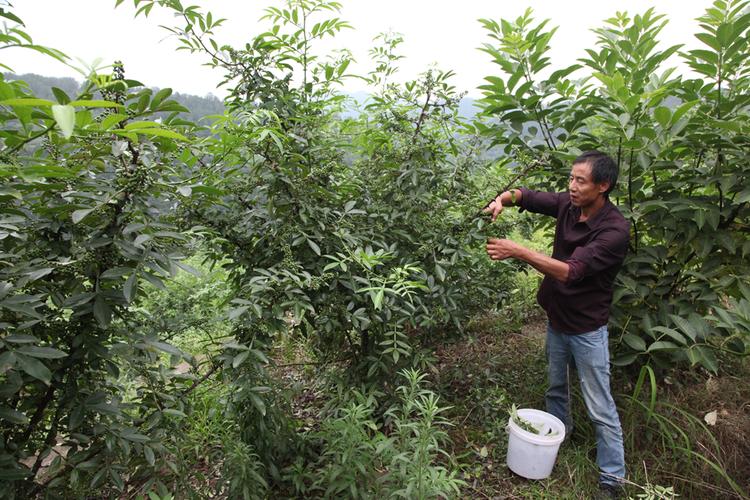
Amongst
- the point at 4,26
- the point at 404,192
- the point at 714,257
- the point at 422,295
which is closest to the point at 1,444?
the point at 4,26

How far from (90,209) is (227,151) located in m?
0.73

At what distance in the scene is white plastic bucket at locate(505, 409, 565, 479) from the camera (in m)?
2.05

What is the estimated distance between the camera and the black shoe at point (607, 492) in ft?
6.61

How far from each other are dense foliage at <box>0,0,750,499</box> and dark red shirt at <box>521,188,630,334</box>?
235 mm

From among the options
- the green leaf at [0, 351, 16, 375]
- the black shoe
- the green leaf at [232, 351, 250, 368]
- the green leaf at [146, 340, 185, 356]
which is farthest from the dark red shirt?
the green leaf at [0, 351, 16, 375]

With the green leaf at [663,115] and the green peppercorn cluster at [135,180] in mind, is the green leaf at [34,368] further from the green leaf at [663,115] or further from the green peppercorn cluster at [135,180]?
the green leaf at [663,115]

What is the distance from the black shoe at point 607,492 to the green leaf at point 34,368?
2.42 m

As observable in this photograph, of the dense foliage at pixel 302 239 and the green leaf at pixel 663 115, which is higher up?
the green leaf at pixel 663 115

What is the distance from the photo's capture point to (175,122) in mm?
1580

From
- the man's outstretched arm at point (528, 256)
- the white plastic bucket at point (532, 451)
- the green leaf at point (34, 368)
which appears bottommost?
the white plastic bucket at point (532, 451)

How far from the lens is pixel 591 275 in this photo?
6.77 feet

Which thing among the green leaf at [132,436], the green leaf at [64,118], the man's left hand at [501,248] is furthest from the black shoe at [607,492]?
the green leaf at [64,118]

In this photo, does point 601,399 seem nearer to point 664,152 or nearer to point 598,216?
point 598,216

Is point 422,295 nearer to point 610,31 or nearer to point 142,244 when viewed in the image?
point 142,244
